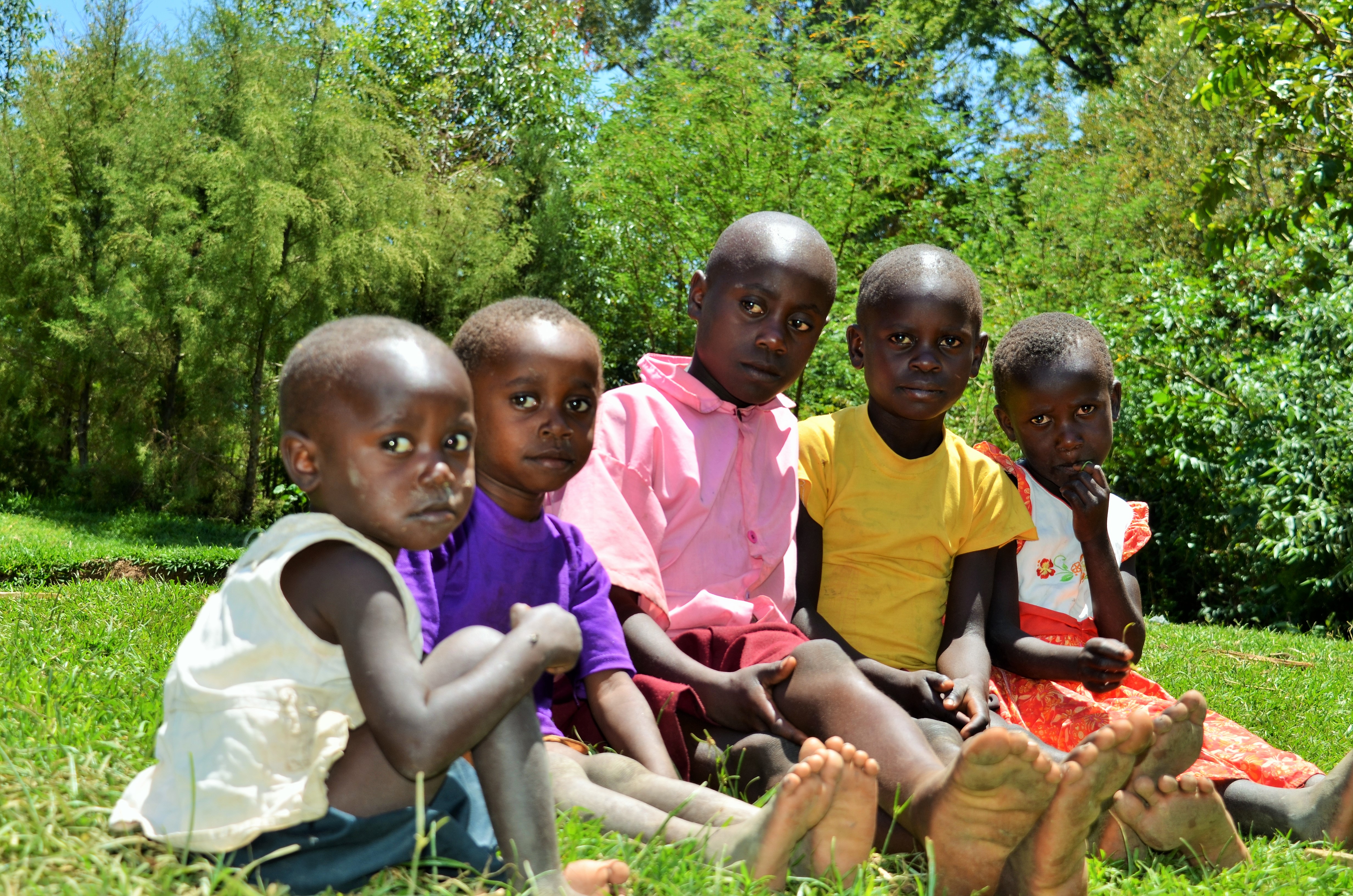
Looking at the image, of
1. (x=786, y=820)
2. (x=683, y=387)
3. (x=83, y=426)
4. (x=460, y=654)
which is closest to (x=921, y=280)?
(x=683, y=387)

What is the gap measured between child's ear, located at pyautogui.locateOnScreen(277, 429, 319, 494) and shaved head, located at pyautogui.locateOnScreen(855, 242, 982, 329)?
1.89 metres

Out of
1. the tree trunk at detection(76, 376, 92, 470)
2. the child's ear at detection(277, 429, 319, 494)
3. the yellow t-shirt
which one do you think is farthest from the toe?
the tree trunk at detection(76, 376, 92, 470)

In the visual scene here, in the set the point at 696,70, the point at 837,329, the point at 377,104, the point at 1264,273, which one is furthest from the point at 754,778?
the point at 377,104

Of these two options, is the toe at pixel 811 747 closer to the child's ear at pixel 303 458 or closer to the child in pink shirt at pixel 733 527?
the child in pink shirt at pixel 733 527

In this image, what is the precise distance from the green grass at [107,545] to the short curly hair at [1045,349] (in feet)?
21.0

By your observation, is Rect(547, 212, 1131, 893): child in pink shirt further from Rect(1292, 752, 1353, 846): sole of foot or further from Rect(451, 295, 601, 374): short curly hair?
Rect(1292, 752, 1353, 846): sole of foot

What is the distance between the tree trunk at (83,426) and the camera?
15.1 m

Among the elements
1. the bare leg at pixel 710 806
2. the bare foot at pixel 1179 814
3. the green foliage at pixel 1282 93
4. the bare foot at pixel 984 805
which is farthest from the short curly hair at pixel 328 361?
the green foliage at pixel 1282 93

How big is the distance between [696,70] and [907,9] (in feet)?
28.8

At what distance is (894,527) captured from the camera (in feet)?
10.7

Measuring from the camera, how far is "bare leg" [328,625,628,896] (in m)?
1.86

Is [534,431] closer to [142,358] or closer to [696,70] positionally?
[696,70]

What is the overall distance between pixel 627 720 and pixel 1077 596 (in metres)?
1.67

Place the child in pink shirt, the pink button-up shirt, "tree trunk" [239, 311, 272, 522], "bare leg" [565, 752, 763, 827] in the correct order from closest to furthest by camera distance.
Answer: "bare leg" [565, 752, 763, 827] < the child in pink shirt < the pink button-up shirt < "tree trunk" [239, 311, 272, 522]
